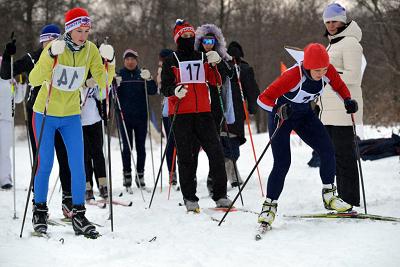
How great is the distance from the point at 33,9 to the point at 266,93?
20.9 metres

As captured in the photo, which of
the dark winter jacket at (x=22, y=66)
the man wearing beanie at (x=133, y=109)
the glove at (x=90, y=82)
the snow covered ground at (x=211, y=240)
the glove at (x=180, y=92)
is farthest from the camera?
the man wearing beanie at (x=133, y=109)

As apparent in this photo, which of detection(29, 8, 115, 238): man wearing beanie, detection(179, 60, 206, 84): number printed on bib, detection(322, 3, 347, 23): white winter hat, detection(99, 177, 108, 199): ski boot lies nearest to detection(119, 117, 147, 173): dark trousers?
detection(99, 177, 108, 199): ski boot

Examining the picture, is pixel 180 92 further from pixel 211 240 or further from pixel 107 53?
pixel 211 240

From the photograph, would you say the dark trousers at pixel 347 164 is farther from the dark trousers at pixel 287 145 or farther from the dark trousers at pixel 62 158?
the dark trousers at pixel 62 158

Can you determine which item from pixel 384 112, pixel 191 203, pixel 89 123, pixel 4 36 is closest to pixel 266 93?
pixel 191 203

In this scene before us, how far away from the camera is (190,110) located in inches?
223

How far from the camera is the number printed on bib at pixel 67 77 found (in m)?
4.64

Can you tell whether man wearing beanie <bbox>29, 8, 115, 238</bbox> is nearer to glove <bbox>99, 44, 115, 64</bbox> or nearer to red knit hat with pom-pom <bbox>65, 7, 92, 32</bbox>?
red knit hat with pom-pom <bbox>65, 7, 92, 32</bbox>

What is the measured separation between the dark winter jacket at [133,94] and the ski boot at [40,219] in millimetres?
3160

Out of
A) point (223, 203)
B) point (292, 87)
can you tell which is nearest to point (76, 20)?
point (292, 87)

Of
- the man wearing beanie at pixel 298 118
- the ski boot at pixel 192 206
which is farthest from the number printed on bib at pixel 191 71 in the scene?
the ski boot at pixel 192 206

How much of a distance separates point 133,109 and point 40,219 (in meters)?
3.30

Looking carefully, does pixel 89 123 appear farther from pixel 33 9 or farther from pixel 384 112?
pixel 33 9

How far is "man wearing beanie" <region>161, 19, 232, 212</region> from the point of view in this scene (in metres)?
5.67
